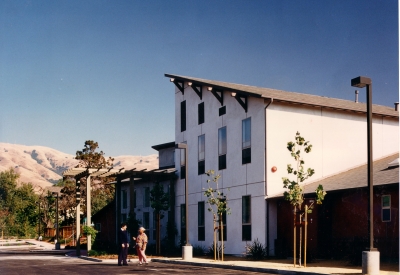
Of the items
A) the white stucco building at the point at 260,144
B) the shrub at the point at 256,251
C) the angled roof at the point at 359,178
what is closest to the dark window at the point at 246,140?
the white stucco building at the point at 260,144

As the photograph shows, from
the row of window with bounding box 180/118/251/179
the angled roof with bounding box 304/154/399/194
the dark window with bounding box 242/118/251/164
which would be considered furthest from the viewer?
the row of window with bounding box 180/118/251/179

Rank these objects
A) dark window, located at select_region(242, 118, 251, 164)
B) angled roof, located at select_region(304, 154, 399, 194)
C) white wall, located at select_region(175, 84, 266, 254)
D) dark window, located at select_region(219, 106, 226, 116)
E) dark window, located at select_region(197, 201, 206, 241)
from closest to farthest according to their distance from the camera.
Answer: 1. angled roof, located at select_region(304, 154, 399, 194)
2. white wall, located at select_region(175, 84, 266, 254)
3. dark window, located at select_region(242, 118, 251, 164)
4. dark window, located at select_region(219, 106, 226, 116)
5. dark window, located at select_region(197, 201, 206, 241)

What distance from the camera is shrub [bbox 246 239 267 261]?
26.2m

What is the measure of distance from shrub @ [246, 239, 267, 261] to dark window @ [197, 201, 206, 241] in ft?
18.2

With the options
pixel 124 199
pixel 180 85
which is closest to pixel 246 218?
pixel 180 85

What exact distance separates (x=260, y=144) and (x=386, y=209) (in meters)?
7.62

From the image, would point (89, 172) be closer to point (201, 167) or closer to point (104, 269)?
point (201, 167)

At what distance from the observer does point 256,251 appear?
26.3 metres

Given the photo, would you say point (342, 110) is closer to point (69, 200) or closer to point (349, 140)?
point (349, 140)

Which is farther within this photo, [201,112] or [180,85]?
[180,85]

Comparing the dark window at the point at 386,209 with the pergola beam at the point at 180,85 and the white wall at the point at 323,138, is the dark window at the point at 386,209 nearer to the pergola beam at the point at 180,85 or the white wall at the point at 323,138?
the white wall at the point at 323,138

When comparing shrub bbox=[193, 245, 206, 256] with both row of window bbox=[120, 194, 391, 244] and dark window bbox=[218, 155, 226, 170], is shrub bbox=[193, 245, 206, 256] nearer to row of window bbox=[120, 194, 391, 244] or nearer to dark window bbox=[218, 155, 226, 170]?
row of window bbox=[120, 194, 391, 244]

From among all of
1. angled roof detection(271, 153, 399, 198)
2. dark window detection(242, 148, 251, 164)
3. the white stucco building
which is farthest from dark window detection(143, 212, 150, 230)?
angled roof detection(271, 153, 399, 198)

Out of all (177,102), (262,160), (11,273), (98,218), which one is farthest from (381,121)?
(98,218)
